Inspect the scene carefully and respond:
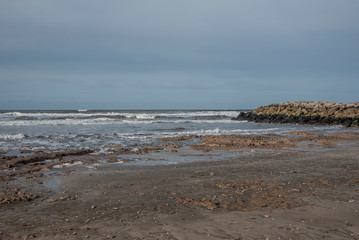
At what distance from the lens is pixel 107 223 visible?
478 centimetres

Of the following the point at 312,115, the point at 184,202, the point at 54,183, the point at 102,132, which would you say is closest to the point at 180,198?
the point at 184,202

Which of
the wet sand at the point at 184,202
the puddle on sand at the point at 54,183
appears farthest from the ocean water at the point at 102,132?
the wet sand at the point at 184,202

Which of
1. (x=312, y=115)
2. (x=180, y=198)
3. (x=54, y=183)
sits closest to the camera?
(x=180, y=198)

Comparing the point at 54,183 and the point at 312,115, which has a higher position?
the point at 312,115

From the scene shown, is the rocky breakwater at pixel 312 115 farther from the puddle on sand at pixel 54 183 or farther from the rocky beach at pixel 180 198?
the puddle on sand at pixel 54 183

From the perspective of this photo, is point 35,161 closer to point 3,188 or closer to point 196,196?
point 3,188

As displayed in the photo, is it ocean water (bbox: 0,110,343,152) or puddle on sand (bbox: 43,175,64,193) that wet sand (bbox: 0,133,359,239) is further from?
ocean water (bbox: 0,110,343,152)

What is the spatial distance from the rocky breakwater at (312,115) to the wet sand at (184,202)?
85.0 ft

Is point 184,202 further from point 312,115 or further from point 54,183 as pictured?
point 312,115

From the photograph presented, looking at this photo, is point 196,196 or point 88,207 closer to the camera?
point 88,207

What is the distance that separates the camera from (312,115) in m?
35.8

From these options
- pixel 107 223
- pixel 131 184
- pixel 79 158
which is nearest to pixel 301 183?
pixel 131 184

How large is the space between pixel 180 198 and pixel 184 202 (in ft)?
0.85

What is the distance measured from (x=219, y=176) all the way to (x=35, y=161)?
22.1 ft
